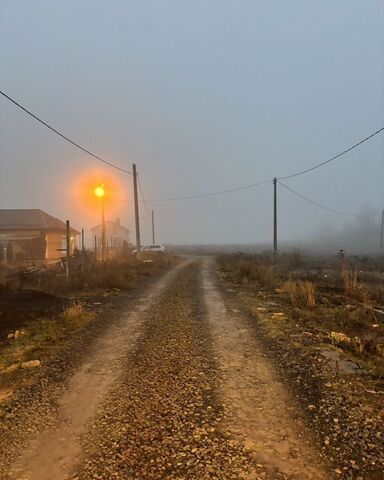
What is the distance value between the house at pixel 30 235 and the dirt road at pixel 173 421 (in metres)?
25.1

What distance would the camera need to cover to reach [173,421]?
420cm

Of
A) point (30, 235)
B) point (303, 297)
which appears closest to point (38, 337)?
point (303, 297)

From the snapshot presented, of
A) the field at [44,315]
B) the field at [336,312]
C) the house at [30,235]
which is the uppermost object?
the house at [30,235]

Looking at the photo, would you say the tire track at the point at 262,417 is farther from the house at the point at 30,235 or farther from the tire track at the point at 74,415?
the house at the point at 30,235

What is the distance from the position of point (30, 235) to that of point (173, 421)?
35453 mm

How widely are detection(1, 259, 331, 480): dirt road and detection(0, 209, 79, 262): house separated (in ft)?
82.3

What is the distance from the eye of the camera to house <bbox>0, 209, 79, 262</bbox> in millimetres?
32281

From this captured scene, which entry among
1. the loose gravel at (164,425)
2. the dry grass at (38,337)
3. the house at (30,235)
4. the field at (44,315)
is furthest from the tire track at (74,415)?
the house at (30,235)

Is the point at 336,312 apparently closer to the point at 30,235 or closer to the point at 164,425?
the point at 164,425

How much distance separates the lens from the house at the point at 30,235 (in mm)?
32281

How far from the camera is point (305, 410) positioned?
14.8 ft

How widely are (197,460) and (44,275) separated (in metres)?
15.2

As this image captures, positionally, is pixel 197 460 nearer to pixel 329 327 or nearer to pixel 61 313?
pixel 329 327

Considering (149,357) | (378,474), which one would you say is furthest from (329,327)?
(378,474)
